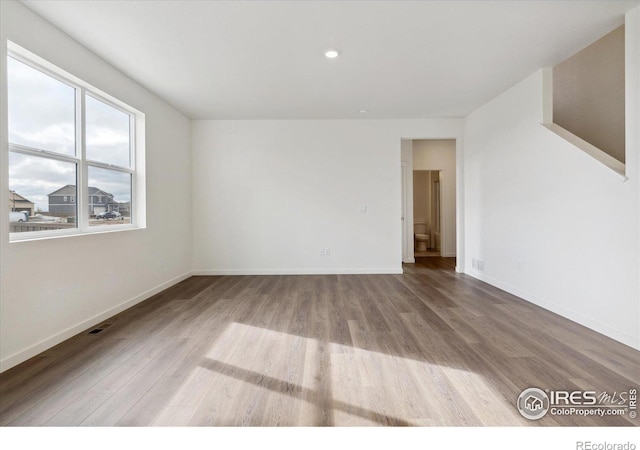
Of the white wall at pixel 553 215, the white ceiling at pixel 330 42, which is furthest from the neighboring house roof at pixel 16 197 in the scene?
the white wall at pixel 553 215

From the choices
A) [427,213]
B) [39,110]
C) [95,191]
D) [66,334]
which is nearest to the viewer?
[39,110]

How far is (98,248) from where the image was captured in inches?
125

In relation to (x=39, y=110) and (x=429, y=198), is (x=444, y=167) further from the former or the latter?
(x=39, y=110)

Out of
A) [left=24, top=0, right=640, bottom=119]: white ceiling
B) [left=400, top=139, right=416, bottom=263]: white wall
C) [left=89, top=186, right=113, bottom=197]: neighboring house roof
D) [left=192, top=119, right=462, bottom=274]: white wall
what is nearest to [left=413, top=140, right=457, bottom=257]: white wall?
[left=400, top=139, right=416, bottom=263]: white wall


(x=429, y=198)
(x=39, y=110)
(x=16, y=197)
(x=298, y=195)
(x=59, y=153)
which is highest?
(x=39, y=110)

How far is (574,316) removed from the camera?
10.3ft

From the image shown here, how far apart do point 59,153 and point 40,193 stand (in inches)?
16.4

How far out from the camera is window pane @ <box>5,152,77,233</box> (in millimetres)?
2406

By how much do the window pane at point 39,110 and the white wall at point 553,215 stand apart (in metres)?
5.09

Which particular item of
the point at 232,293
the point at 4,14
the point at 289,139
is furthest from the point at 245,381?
the point at 289,139

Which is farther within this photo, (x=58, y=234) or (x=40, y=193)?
(x=58, y=234)

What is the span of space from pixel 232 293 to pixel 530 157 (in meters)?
4.37

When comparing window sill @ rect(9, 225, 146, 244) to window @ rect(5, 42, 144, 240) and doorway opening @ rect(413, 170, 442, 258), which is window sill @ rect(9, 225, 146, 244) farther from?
doorway opening @ rect(413, 170, 442, 258)

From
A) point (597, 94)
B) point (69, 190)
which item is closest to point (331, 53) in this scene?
point (69, 190)
